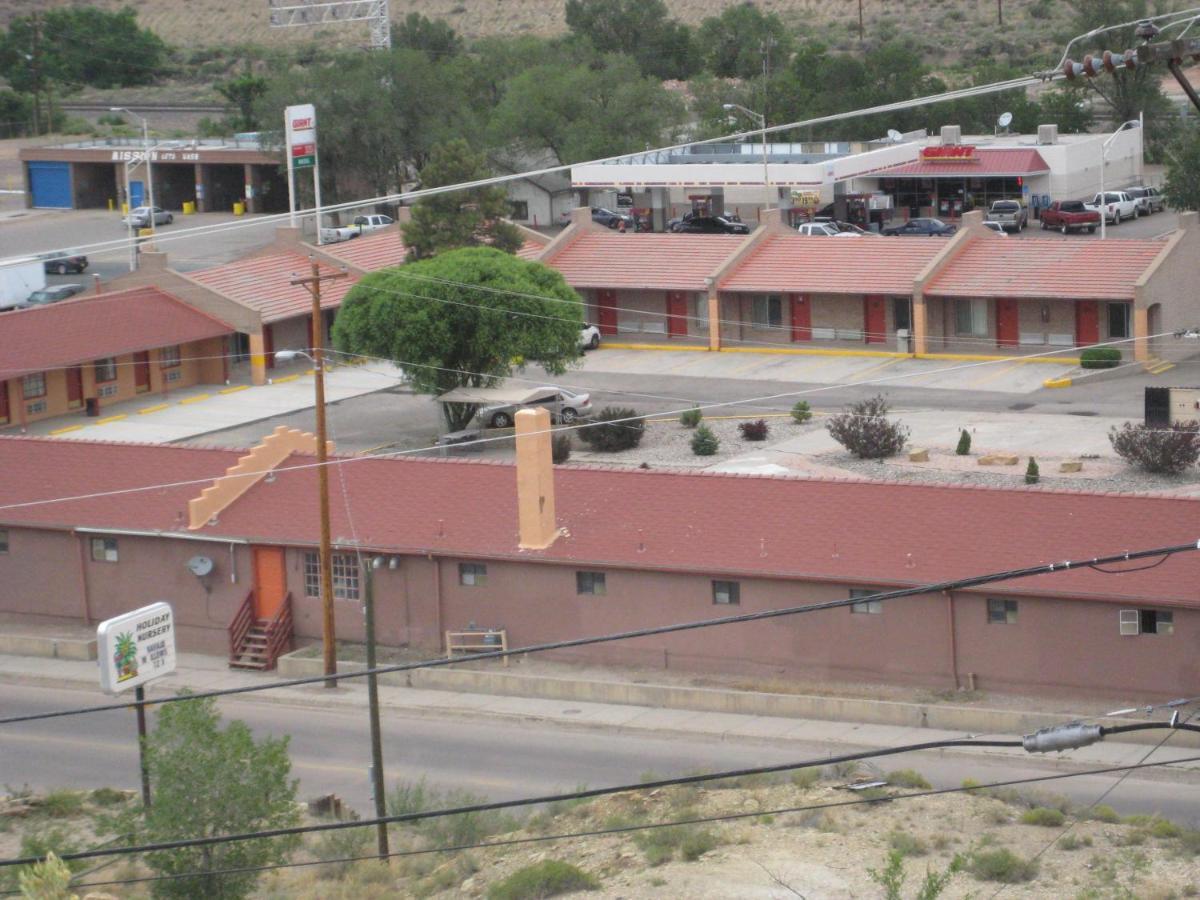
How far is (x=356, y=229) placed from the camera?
88375 millimetres

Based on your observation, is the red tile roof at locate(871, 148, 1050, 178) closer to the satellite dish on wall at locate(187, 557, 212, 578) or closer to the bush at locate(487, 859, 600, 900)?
the satellite dish on wall at locate(187, 557, 212, 578)

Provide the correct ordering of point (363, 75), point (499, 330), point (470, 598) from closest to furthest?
point (470, 598), point (499, 330), point (363, 75)

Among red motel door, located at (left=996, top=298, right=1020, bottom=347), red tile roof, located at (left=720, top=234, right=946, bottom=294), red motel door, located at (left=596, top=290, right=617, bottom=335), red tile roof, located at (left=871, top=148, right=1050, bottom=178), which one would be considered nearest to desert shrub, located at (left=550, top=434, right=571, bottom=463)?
red tile roof, located at (left=720, top=234, right=946, bottom=294)

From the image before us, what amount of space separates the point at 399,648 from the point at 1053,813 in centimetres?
1576

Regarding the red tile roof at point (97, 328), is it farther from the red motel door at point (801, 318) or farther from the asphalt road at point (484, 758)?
the asphalt road at point (484, 758)

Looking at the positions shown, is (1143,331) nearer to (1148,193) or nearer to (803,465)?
(803,465)

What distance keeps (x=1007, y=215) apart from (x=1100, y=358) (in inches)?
1055

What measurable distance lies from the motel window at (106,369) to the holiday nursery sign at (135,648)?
100 feet

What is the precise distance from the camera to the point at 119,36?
509 ft

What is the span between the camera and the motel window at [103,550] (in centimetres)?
3966

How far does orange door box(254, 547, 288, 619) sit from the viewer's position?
37938 millimetres

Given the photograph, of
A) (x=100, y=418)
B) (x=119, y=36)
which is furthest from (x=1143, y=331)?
(x=119, y=36)

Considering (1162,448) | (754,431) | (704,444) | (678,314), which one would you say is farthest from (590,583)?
(678,314)

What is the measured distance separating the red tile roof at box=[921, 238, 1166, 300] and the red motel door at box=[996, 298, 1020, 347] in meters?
0.89
